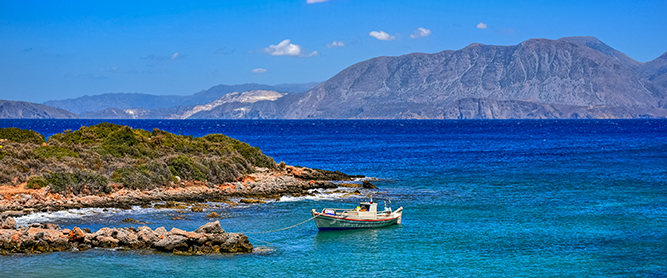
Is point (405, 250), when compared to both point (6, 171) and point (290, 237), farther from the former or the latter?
point (6, 171)

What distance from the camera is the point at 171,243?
27203mm

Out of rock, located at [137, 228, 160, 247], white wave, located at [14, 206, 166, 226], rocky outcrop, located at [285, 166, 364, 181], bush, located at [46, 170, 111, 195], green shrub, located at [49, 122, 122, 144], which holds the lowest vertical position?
rock, located at [137, 228, 160, 247]

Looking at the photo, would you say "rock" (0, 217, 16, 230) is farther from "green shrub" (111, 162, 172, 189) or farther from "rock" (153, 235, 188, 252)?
"green shrub" (111, 162, 172, 189)

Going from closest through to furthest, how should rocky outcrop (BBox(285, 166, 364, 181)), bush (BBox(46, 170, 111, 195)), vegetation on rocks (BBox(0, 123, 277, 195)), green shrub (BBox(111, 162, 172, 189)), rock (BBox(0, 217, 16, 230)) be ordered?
1. rock (BBox(0, 217, 16, 230))
2. bush (BBox(46, 170, 111, 195))
3. vegetation on rocks (BBox(0, 123, 277, 195))
4. green shrub (BBox(111, 162, 172, 189))
5. rocky outcrop (BBox(285, 166, 364, 181))

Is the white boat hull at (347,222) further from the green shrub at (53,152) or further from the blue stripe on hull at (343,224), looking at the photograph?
the green shrub at (53,152)

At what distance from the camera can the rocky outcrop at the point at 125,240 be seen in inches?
1060

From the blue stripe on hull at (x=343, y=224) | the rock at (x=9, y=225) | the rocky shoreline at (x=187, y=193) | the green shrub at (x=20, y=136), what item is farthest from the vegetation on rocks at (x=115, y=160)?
the blue stripe on hull at (x=343, y=224)

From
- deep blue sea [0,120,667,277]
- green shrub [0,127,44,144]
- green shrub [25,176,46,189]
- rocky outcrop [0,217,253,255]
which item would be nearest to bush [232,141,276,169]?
deep blue sea [0,120,667,277]

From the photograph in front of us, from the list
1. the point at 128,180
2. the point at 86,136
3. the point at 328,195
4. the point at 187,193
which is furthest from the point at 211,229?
the point at 86,136

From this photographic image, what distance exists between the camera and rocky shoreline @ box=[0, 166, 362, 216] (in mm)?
36312

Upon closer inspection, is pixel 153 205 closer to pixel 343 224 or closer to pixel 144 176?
pixel 144 176

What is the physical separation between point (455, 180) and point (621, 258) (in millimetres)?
28782

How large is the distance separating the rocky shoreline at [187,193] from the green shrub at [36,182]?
0.39 m

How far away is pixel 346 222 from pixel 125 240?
11224 mm
